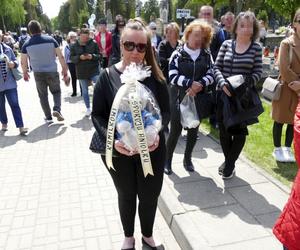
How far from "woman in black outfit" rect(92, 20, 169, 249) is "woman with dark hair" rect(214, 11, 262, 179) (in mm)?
1441

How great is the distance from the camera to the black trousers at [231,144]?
4.20 meters

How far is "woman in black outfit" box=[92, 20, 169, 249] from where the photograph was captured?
259cm

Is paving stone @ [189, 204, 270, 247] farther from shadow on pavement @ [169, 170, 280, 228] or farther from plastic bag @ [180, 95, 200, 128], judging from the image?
plastic bag @ [180, 95, 200, 128]

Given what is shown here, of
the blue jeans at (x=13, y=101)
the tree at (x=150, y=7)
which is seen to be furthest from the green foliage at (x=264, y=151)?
the tree at (x=150, y=7)

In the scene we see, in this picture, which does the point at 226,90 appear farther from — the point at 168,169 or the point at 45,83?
the point at 45,83

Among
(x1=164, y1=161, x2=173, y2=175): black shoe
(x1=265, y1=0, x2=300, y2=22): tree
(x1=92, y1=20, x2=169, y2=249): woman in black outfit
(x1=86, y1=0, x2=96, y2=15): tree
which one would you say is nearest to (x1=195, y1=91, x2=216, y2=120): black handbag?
(x1=164, y1=161, x2=173, y2=175): black shoe

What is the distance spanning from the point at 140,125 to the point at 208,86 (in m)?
2.10

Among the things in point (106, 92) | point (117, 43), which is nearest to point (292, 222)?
point (106, 92)

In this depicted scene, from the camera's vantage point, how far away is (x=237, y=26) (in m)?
4.00

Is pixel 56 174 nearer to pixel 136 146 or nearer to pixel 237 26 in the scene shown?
pixel 136 146

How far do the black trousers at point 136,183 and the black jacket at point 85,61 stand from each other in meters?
5.41

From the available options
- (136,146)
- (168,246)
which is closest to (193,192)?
(168,246)

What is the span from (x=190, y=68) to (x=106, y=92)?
180 centimetres

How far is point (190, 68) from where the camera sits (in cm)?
422
